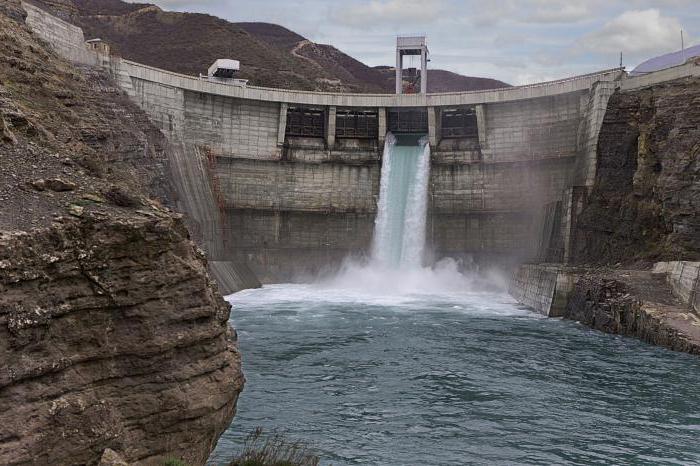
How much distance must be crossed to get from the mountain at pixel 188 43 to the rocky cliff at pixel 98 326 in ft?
258

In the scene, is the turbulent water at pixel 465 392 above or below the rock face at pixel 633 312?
below

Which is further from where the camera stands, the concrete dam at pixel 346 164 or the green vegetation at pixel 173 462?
the concrete dam at pixel 346 164

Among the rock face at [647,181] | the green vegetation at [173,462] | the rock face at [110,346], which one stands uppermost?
the rock face at [647,181]

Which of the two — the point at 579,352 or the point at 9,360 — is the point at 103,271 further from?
the point at 579,352

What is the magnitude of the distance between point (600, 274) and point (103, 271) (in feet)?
78.8

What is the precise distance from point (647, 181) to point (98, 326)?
95.6 feet

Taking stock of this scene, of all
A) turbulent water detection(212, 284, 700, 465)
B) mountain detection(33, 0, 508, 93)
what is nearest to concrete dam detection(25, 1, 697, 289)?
turbulent water detection(212, 284, 700, 465)

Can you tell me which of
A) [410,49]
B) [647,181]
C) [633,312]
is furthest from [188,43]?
[633,312]

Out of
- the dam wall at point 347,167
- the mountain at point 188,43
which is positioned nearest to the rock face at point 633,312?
the dam wall at point 347,167

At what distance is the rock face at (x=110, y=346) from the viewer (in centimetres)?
654

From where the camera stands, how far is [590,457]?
12.7 metres

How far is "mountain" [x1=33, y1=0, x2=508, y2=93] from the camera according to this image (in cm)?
9162

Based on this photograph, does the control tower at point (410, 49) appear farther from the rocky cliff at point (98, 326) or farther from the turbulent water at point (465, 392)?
the rocky cliff at point (98, 326)

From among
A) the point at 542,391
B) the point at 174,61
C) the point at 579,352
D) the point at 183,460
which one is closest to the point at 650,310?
the point at 579,352
